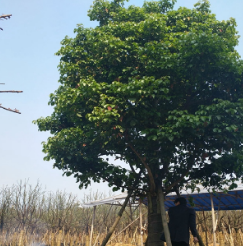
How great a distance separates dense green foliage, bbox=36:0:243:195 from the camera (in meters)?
7.50

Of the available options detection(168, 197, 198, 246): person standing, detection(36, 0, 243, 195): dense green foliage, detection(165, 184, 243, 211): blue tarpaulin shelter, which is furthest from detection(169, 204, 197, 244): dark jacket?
detection(165, 184, 243, 211): blue tarpaulin shelter

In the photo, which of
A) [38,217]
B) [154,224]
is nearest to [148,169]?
[154,224]

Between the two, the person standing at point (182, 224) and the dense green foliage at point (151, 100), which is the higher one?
the dense green foliage at point (151, 100)

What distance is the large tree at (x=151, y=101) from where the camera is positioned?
7504 millimetres

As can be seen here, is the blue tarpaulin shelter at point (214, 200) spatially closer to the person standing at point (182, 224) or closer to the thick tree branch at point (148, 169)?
the thick tree branch at point (148, 169)

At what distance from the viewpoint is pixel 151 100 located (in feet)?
27.0

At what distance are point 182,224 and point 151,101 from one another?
3441 millimetres

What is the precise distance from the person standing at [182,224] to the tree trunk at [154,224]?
2573 mm

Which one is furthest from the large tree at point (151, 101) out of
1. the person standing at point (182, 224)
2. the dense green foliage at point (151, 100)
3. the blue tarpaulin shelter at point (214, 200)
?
the blue tarpaulin shelter at point (214, 200)

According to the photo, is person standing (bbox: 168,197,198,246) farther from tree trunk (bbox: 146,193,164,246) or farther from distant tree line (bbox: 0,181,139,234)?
distant tree line (bbox: 0,181,139,234)

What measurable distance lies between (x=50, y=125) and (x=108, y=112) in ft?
11.1

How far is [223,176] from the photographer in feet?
29.3

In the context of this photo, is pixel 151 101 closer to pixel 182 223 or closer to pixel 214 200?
pixel 182 223

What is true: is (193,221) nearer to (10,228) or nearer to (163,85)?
(163,85)
